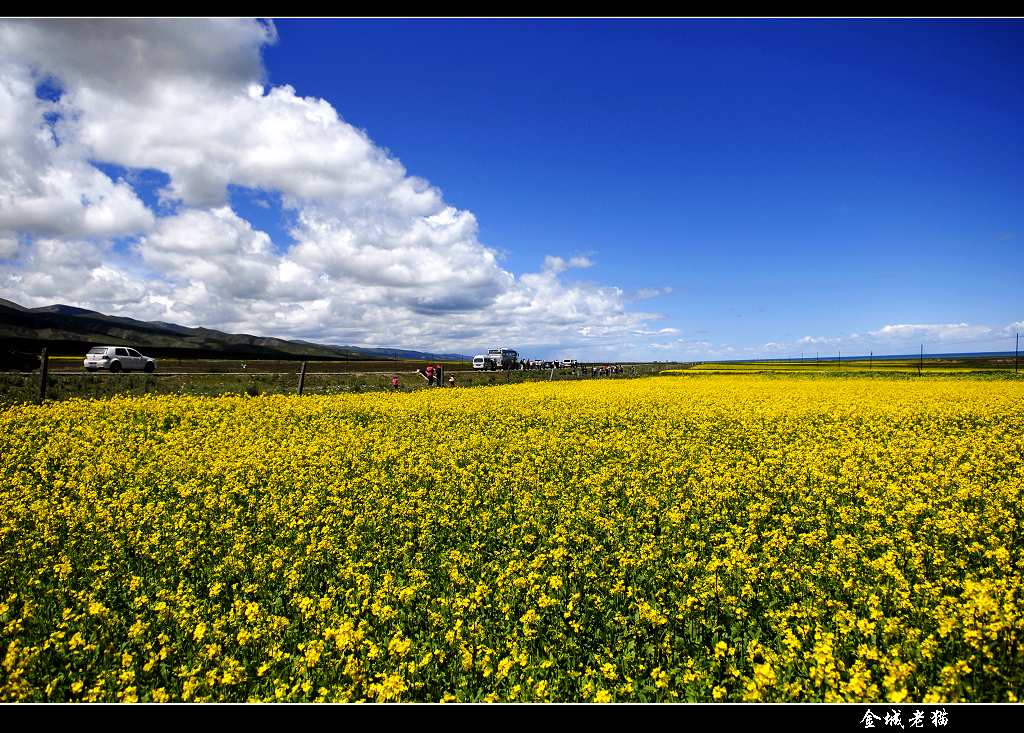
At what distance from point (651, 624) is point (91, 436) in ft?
44.8

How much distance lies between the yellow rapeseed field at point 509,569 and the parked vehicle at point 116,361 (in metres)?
25.9

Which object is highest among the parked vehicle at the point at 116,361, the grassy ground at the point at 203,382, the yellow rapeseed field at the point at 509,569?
the parked vehicle at the point at 116,361

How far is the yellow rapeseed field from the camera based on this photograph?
389cm

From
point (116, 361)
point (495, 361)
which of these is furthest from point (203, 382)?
point (495, 361)

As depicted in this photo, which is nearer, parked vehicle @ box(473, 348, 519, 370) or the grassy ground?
the grassy ground

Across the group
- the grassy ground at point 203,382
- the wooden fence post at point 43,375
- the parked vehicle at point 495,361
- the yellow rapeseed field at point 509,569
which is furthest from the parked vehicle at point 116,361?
the parked vehicle at point 495,361

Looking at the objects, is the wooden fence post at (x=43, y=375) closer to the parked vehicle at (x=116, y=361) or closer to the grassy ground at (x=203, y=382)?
the grassy ground at (x=203, y=382)

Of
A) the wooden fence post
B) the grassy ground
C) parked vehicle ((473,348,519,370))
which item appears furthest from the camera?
parked vehicle ((473,348,519,370))

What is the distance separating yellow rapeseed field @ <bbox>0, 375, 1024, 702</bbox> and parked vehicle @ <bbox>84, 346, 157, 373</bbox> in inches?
1022

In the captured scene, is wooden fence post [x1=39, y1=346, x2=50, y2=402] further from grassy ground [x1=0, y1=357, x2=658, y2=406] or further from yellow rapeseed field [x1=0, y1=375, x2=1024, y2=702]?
yellow rapeseed field [x1=0, y1=375, x2=1024, y2=702]

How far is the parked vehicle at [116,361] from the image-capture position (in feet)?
107

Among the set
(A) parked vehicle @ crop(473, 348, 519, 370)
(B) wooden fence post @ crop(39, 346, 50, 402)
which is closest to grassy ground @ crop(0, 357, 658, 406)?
(B) wooden fence post @ crop(39, 346, 50, 402)

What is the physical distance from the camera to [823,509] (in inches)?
301

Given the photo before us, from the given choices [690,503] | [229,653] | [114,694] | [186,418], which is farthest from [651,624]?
[186,418]
